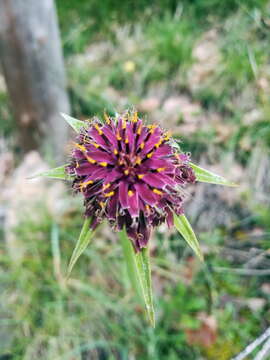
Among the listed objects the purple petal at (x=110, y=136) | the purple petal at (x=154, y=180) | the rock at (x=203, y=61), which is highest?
the rock at (x=203, y=61)

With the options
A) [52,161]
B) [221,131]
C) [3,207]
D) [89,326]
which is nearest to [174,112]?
[221,131]

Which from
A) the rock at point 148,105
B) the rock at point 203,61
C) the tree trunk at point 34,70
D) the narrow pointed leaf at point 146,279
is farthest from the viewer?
the rock at point 203,61

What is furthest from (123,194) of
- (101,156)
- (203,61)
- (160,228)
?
(203,61)

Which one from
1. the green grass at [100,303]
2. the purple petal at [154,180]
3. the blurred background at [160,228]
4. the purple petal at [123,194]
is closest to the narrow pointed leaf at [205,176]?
the purple petal at [154,180]

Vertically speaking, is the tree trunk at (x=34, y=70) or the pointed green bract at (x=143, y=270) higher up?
the tree trunk at (x=34, y=70)

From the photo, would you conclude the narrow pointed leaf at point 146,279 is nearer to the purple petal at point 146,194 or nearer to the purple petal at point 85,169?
the purple petal at point 146,194
